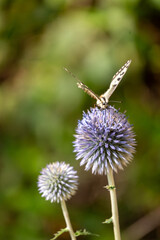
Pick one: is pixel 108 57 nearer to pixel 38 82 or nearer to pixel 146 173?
pixel 38 82

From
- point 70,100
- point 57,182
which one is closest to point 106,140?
point 57,182

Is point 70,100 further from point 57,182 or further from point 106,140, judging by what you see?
point 106,140

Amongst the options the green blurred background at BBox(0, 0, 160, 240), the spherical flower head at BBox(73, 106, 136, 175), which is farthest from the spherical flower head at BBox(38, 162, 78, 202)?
the green blurred background at BBox(0, 0, 160, 240)

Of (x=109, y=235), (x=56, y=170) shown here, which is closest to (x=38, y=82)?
(x=109, y=235)

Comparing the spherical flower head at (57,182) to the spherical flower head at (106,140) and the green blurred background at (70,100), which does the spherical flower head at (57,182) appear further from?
the green blurred background at (70,100)

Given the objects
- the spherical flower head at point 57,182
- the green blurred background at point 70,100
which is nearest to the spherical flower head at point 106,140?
the spherical flower head at point 57,182
